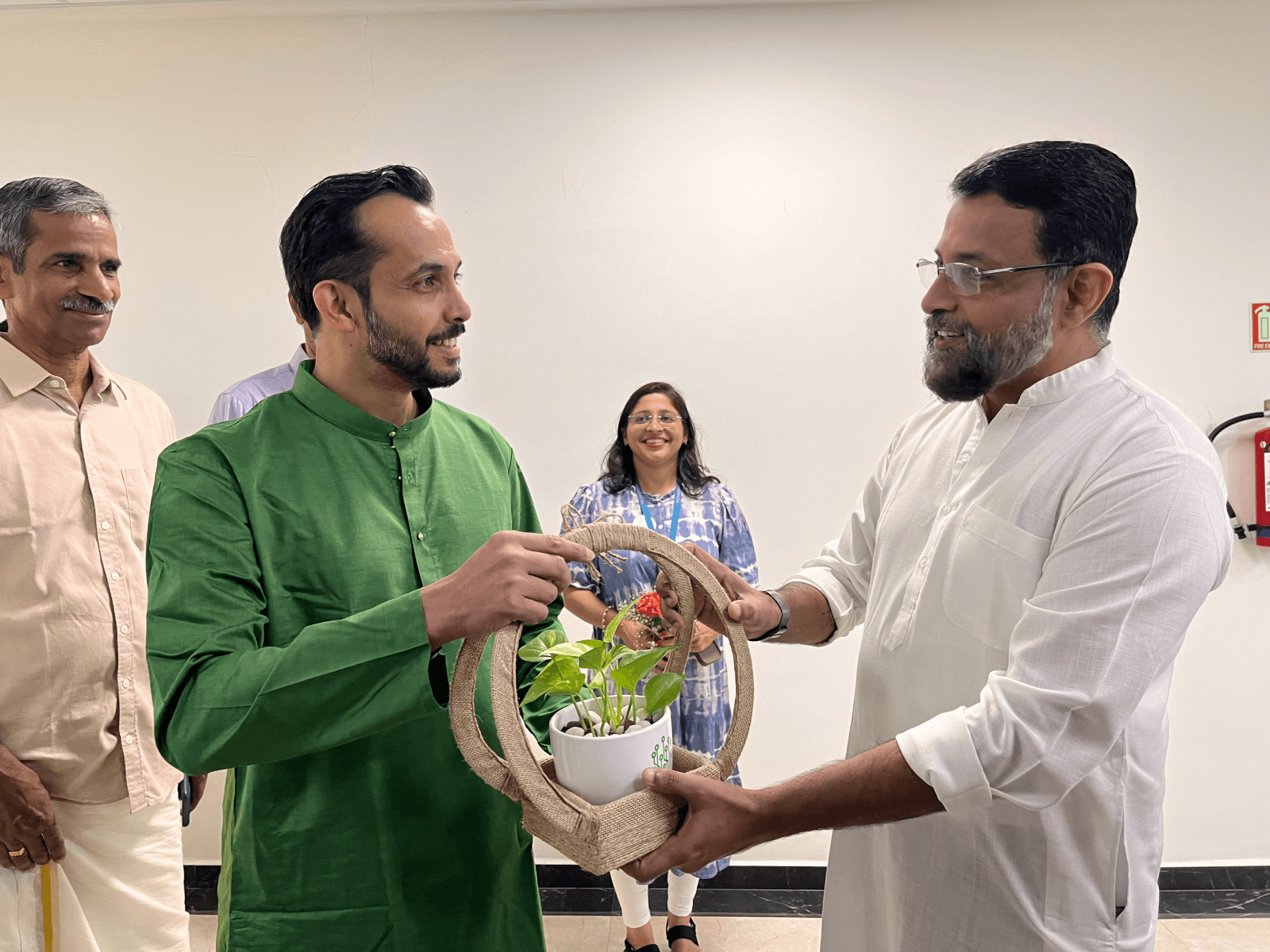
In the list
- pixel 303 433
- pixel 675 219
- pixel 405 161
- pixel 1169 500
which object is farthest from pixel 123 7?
pixel 1169 500

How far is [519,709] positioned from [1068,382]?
1004mm

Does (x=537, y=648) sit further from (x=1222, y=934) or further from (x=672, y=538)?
(x=1222, y=934)

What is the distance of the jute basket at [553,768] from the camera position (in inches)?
39.8

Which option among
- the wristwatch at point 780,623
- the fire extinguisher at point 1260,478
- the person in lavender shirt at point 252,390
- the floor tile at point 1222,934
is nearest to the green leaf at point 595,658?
the wristwatch at point 780,623

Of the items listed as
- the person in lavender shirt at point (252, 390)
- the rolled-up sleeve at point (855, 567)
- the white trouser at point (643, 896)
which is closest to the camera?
the rolled-up sleeve at point (855, 567)

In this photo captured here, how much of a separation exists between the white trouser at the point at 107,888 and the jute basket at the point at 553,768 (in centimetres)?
155

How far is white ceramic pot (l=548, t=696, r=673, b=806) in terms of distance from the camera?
3.50 ft

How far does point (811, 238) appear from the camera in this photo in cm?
349

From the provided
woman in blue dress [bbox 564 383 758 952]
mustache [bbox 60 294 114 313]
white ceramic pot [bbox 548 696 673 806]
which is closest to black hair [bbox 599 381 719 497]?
woman in blue dress [bbox 564 383 758 952]

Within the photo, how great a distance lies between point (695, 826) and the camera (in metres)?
1.13

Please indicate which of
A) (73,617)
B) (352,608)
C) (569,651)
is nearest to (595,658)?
(569,651)

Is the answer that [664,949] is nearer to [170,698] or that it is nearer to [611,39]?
[170,698]

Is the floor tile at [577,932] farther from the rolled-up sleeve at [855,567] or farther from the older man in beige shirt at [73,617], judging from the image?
the rolled-up sleeve at [855,567]

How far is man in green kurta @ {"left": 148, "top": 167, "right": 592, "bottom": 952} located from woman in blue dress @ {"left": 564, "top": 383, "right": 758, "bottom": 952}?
1.52 meters
